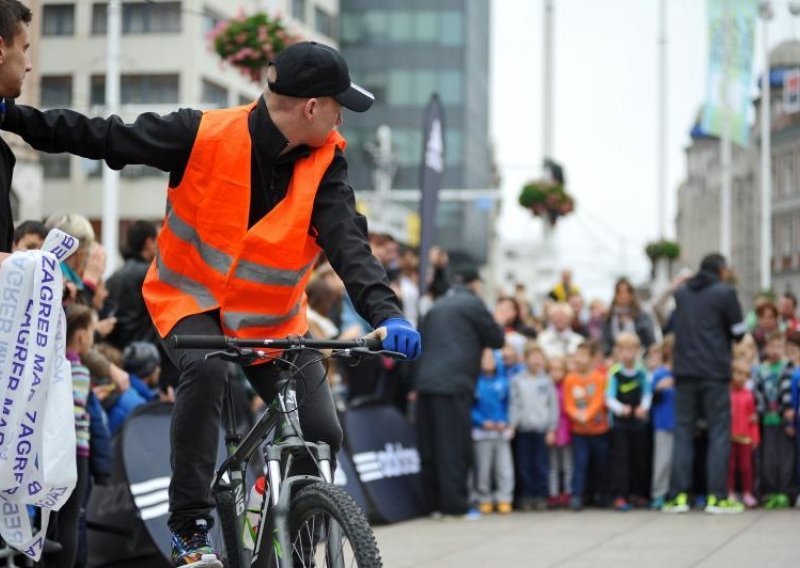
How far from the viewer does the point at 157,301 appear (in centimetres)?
574

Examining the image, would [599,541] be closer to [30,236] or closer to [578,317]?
[30,236]

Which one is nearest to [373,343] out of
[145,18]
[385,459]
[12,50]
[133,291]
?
[12,50]

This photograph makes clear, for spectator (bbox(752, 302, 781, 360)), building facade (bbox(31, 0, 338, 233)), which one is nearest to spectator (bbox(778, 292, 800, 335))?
spectator (bbox(752, 302, 781, 360))

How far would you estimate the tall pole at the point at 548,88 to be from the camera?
40375 mm

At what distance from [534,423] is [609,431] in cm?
78

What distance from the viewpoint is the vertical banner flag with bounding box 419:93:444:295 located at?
14578mm

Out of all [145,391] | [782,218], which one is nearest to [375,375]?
[145,391]

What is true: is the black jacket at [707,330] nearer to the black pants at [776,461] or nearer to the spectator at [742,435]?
the spectator at [742,435]

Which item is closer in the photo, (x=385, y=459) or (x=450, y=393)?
(x=385, y=459)

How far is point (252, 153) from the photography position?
18.5 ft

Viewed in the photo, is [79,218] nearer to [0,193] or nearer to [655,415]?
[0,193]

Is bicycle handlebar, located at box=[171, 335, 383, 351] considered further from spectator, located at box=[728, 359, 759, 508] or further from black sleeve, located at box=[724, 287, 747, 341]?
spectator, located at box=[728, 359, 759, 508]

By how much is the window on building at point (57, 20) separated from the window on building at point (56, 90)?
1.65 m

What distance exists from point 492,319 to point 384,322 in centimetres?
800
